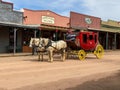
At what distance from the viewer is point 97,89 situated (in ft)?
37.5

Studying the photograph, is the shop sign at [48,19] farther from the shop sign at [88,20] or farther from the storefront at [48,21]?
the shop sign at [88,20]

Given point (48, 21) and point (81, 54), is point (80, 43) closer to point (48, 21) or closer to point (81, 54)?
point (81, 54)

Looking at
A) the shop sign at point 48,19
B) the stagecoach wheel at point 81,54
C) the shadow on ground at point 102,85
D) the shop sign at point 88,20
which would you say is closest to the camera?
the shadow on ground at point 102,85

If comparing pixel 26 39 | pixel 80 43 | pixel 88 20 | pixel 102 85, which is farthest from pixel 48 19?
pixel 102 85

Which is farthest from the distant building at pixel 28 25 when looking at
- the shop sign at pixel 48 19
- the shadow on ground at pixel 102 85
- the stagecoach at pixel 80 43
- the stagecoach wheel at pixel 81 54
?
the shadow on ground at pixel 102 85

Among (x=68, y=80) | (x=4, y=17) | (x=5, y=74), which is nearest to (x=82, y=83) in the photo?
(x=68, y=80)

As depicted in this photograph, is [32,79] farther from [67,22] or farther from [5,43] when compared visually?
[67,22]

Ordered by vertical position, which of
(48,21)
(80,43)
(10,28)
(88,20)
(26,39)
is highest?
(88,20)

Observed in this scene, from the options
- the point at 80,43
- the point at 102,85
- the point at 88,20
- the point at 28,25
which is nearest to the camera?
the point at 102,85

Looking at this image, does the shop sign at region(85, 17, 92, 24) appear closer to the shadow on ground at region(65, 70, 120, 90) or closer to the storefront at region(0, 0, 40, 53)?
the storefront at region(0, 0, 40, 53)

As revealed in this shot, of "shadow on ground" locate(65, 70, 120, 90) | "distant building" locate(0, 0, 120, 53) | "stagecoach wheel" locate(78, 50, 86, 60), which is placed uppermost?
"distant building" locate(0, 0, 120, 53)

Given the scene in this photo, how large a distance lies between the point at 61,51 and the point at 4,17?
12.4 meters

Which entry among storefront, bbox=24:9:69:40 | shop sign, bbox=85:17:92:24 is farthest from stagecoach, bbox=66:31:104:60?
shop sign, bbox=85:17:92:24

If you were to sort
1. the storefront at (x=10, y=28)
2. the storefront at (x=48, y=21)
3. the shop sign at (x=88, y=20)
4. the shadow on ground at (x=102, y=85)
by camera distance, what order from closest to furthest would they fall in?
the shadow on ground at (x=102, y=85), the storefront at (x=10, y=28), the storefront at (x=48, y=21), the shop sign at (x=88, y=20)
